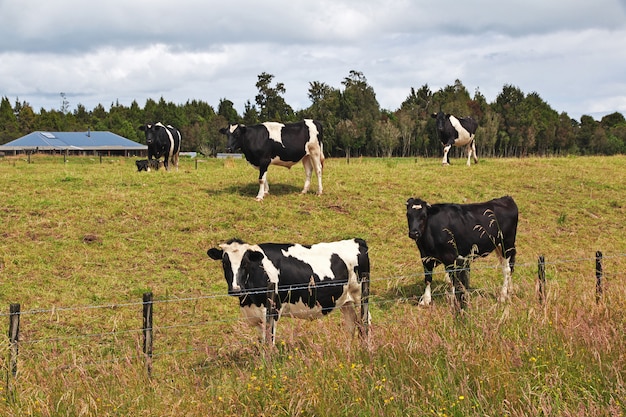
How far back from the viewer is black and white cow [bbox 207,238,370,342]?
8.52 m

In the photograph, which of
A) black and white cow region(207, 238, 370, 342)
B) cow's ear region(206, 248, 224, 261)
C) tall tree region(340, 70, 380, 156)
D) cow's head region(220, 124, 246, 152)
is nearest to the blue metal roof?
tall tree region(340, 70, 380, 156)

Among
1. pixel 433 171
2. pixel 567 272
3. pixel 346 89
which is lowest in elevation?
pixel 567 272

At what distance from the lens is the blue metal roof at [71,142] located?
91.1 m

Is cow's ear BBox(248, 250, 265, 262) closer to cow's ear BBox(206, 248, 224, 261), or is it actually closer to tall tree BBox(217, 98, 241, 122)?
cow's ear BBox(206, 248, 224, 261)

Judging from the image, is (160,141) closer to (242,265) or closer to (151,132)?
(151,132)

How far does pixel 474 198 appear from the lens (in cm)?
2072

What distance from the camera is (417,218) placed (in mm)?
11570

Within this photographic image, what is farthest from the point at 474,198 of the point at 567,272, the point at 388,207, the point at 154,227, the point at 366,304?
the point at 366,304

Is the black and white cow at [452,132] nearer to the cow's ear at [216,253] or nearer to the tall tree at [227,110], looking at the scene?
the cow's ear at [216,253]

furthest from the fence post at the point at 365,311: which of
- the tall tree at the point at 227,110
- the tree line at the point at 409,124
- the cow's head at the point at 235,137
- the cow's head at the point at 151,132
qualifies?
the tall tree at the point at 227,110

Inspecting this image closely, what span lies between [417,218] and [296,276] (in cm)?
351

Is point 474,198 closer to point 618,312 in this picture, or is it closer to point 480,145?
point 618,312

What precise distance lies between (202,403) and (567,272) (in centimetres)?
1114

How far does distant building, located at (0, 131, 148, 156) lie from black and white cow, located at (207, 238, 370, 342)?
8582 cm
